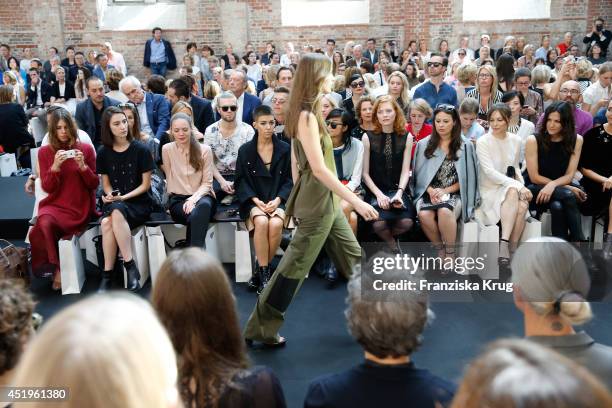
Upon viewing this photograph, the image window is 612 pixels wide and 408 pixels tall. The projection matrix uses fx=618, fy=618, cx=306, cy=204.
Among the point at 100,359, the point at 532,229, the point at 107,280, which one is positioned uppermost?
the point at 100,359

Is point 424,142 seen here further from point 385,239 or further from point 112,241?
point 112,241

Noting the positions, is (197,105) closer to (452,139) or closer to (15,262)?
(15,262)

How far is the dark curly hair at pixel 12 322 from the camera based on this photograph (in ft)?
5.56

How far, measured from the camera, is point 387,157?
4980 mm

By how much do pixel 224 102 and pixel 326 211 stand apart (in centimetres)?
221

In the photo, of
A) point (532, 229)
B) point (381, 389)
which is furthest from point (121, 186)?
point (381, 389)

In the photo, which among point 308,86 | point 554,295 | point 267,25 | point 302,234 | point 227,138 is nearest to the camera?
point 554,295

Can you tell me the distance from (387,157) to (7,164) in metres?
4.75

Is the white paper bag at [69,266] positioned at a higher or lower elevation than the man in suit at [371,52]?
lower

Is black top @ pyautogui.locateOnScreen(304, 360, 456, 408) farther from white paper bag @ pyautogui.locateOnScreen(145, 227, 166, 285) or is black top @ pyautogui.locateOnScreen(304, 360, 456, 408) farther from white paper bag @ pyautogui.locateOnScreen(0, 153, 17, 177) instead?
white paper bag @ pyautogui.locateOnScreen(0, 153, 17, 177)

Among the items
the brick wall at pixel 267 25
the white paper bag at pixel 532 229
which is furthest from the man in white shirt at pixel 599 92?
the brick wall at pixel 267 25

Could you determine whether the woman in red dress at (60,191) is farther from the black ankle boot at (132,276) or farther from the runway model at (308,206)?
the runway model at (308,206)

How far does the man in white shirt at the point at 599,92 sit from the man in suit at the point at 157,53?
9286mm

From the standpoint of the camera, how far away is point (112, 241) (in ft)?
15.2
